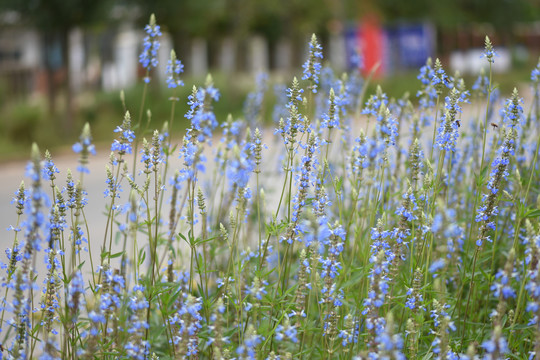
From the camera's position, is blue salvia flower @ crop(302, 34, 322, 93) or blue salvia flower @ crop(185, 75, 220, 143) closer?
blue salvia flower @ crop(185, 75, 220, 143)

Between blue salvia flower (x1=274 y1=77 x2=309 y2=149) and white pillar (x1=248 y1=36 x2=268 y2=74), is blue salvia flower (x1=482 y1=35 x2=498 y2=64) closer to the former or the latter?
blue salvia flower (x1=274 y1=77 x2=309 y2=149)

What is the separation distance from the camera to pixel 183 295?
122 inches

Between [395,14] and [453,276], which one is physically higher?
[395,14]

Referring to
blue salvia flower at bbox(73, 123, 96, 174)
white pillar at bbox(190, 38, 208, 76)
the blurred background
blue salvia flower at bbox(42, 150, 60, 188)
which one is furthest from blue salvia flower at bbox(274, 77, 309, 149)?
white pillar at bbox(190, 38, 208, 76)

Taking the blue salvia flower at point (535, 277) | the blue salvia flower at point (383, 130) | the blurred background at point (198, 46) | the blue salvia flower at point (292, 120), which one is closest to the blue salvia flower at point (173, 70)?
the blue salvia flower at point (292, 120)

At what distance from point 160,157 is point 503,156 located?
1.46 meters

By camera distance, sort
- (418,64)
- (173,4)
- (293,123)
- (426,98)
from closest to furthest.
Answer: (293,123), (426,98), (173,4), (418,64)

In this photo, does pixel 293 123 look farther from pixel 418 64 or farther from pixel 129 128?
pixel 418 64

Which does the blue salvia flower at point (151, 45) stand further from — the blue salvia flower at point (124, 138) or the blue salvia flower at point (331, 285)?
the blue salvia flower at point (331, 285)

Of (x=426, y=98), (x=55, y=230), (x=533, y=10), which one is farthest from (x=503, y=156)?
(x=533, y=10)

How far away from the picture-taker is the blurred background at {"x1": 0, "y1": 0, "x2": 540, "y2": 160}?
14.6 m

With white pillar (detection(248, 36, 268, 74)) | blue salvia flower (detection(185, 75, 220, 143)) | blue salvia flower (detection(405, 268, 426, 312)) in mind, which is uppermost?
white pillar (detection(248, 36, 268, 74))

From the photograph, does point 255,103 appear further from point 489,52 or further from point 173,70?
point 489,52

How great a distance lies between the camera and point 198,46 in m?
37.2
